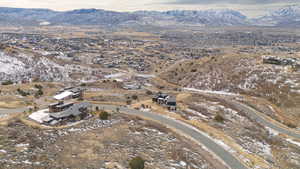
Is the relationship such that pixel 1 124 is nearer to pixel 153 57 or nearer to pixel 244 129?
pixel 244 129

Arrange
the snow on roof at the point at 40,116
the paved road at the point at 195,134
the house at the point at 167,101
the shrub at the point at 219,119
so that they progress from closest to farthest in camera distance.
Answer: the paved road at the point at 195,134
the snow on roof at the point at 40,116
the shrub at the point at 219,119
the house at the point at 167,101

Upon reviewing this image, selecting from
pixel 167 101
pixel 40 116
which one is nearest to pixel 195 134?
pixel 167 101

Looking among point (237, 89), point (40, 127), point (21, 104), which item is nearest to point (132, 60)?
point (237, 89)

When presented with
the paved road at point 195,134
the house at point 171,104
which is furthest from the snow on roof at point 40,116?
the house at point 171,104

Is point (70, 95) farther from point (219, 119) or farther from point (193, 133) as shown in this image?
point (219, 119)

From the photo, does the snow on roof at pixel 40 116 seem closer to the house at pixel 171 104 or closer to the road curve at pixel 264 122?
the house at pixel 171 104

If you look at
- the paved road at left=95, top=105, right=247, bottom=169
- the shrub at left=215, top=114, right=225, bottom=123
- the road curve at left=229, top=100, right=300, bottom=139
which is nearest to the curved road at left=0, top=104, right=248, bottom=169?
the paved road at left=95, top=105, right=247, bottom=169

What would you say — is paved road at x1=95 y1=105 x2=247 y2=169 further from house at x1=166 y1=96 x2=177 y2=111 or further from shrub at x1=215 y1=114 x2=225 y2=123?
shrub at x1=215 y1=114 x2=225 y2=123
